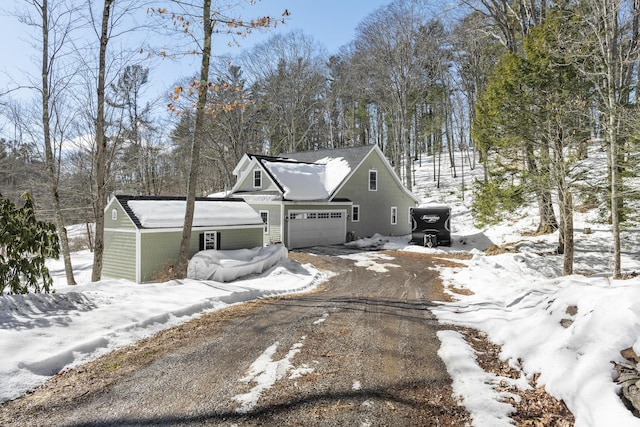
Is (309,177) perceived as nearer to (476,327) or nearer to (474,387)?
(476,327)

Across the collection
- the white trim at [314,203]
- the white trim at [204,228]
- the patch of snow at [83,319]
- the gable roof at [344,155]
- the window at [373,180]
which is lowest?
the patch of snow at [83,319]

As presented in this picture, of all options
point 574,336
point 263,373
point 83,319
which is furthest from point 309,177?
point 574,336

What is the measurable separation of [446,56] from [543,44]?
21.3m

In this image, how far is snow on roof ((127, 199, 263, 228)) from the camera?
46.9 feet

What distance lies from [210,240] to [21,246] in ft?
29.9

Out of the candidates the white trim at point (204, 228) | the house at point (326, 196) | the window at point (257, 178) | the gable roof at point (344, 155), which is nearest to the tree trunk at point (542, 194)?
the house at point (326, 196)

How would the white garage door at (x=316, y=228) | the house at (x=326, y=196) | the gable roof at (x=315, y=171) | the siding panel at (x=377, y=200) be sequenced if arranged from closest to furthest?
the white garage door at (x=316, y=228) < the house at (x=326, y=196) < the gable roof at (x=315, y=171) < the siding panel at (x=377, y=200)

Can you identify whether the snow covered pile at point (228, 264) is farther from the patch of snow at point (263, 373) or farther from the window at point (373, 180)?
the window at point (373, 180)

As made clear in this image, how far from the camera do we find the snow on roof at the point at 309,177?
21141 millimetres

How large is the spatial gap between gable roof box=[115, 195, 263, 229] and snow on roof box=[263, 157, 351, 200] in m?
3.68

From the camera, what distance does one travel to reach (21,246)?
250 inches

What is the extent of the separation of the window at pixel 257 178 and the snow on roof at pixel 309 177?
814 mm

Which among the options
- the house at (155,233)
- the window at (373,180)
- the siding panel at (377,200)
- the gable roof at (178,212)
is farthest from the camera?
the window at (373,180)

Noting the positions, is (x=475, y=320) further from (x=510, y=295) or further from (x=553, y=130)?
(x=553, y=130)
